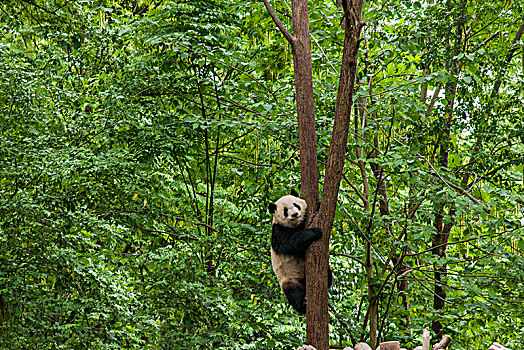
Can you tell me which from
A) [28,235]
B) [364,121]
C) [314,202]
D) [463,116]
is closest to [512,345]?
[463,116]

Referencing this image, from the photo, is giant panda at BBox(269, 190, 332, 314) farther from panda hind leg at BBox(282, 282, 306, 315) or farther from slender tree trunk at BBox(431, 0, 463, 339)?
slender tree trunk at BBox(431, 0, 463, 339)

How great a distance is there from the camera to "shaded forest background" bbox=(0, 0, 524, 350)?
526cm

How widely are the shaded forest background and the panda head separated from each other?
1206mm

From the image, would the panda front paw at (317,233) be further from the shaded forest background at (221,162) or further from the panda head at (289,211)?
the shaded forest background at (221,162)

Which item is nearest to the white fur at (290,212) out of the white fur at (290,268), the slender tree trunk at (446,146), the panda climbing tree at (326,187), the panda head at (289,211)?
the panda head at (289,211)

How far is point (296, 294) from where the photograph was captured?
4078 millimetres

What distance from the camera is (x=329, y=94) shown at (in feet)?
17.1

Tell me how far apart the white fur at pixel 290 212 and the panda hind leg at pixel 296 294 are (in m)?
0.53

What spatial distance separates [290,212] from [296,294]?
0.75 metres

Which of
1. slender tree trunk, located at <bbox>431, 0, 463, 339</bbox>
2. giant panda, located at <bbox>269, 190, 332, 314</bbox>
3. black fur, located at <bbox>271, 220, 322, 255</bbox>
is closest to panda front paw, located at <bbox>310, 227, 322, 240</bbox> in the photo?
black fur, located at <bbox>271, 220, 322, 255</bbox>

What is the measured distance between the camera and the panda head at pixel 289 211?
3756 millimetres

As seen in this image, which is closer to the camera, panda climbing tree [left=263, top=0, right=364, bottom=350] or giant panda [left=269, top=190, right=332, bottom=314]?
panda climbing tree [left=263, top=0, right=364, bottom=350]

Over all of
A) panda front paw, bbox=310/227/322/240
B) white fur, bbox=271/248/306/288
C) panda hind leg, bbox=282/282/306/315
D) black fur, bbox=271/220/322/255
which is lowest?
panda hind leg, bbox=282/282/306/315

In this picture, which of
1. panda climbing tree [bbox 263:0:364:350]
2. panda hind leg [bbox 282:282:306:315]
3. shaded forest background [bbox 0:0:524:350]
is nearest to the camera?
panda climbing tree [bbox 263:0:364:350]
